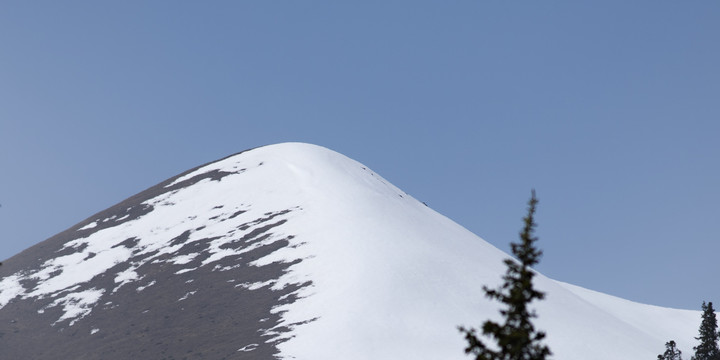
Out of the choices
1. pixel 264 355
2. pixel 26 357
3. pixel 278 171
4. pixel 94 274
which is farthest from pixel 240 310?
pixel 278 171

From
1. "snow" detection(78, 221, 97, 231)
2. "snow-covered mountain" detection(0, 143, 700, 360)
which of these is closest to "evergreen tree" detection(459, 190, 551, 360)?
"snow-covered mountain" detection(0, 143, 700, 360)

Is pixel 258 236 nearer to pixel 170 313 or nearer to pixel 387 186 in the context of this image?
pixel 170 313

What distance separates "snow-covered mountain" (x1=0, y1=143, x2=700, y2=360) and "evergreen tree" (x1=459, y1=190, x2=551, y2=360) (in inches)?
2244

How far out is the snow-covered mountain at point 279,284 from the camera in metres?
79.0

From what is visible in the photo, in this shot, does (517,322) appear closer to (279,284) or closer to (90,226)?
(279,284)

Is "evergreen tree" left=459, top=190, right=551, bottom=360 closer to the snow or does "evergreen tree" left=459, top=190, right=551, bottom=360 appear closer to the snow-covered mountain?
the snow-covered mountain

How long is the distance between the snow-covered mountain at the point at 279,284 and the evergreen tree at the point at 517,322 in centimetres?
5700

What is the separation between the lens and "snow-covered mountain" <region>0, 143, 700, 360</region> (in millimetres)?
79000

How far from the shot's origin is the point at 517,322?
585 inches

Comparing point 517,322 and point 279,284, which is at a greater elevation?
point 279,284

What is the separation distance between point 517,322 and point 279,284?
76249 mm

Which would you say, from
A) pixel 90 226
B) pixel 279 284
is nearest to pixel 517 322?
pixel 279 284

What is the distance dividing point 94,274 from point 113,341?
2265 cm

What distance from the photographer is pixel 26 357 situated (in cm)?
8594
